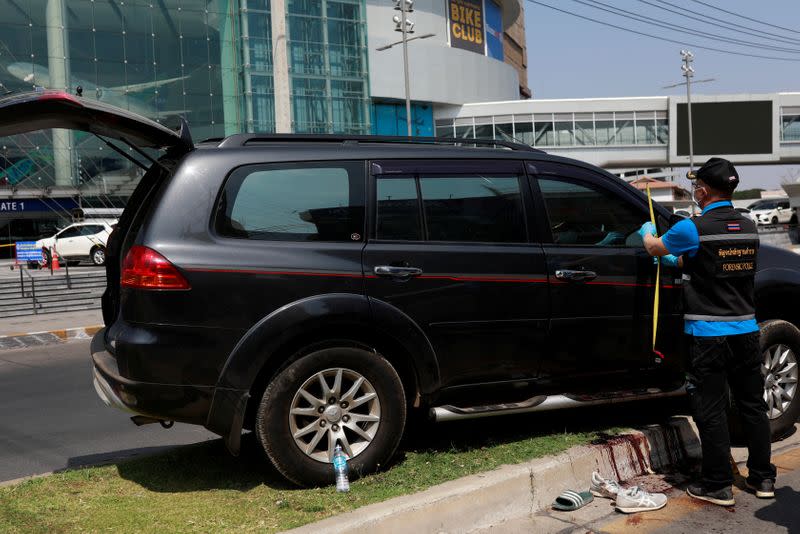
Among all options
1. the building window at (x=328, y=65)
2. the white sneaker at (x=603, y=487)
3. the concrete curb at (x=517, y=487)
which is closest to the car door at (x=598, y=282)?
the concrete curb at (x=517, y=487)

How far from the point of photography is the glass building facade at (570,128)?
62.6 metres

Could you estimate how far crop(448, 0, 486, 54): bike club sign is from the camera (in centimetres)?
6488

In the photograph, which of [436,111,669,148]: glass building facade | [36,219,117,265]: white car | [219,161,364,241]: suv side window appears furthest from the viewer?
[436,111,669,148]: glass building facade

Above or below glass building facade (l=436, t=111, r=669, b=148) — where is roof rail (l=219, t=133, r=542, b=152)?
below

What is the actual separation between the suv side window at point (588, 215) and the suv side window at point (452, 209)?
0.79 feet

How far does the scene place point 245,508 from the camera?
3.93 m

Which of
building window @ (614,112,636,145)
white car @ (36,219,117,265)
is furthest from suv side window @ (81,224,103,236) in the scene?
building window @ (614,112,636,145)

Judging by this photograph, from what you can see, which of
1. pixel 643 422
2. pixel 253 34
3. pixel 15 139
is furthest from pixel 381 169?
pixel 253 34

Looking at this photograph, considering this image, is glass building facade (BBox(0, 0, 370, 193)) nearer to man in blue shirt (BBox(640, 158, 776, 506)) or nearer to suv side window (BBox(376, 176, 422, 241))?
suv side window (BBox(376, 176, 422, 241))

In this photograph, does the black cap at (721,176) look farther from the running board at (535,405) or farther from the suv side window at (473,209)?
the running board at (535,405)

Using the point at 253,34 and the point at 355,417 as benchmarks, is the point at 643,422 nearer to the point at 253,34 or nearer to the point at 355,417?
the point at 355,417

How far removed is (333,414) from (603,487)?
157 cm

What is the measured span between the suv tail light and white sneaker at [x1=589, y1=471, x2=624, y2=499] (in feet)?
8.12

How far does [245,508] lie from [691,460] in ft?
9.34
